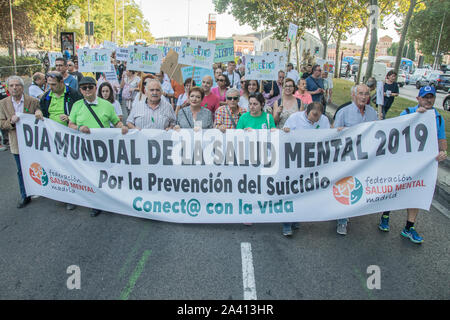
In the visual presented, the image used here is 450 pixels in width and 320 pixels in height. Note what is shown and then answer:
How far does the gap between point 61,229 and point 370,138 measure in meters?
3.95

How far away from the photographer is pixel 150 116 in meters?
5.11

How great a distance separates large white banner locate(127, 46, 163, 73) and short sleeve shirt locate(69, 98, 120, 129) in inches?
101

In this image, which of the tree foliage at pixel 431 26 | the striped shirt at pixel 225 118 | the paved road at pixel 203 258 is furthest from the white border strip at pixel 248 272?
the tree foliage at pixel 431 26

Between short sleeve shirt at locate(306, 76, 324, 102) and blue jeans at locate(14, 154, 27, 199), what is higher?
short sleeve shirt at locate(306, 76, 324, 102)

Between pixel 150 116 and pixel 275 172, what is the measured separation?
1.89m

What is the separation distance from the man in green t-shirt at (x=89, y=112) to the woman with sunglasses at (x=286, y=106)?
8.65 ft

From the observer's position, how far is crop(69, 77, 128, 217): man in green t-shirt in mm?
4953

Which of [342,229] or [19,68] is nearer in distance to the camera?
[342,229]

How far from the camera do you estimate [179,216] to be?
462 centimetres

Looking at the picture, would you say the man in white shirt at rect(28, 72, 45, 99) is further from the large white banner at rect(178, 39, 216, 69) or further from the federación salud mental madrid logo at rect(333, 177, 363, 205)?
the federación salud mental madrid logo at rect(333, 177, 363, 205)

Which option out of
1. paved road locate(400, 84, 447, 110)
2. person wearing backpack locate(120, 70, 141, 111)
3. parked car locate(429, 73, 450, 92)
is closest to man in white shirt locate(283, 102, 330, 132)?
person wearing backpack locate(120, 70, 141, 111)

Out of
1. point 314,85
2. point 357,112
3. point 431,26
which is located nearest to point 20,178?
point 357,112

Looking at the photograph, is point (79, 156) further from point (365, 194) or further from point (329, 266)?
point (365, 194)

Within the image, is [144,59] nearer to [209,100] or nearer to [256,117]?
[209,100]
